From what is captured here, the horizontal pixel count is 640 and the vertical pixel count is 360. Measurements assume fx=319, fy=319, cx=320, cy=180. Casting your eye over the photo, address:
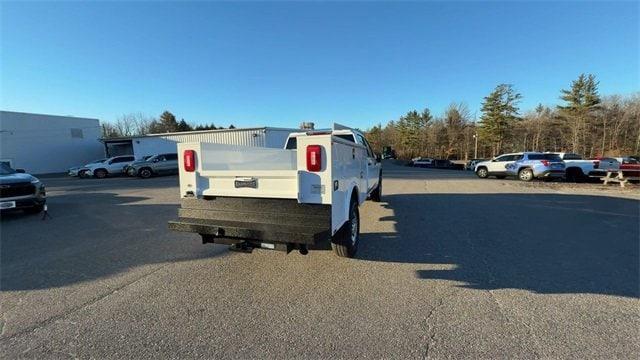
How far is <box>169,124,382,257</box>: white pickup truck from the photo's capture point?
380 centimetres

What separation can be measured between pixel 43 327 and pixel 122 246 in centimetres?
287

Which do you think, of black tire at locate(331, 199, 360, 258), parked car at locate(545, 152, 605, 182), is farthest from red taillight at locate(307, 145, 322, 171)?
parked car at locate(545, 152, 605, 182)

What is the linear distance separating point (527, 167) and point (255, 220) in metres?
19.2

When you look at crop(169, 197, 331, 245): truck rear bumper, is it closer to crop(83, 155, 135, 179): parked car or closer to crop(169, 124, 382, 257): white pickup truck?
crop(169, 124, 382, 257): white pickup truck

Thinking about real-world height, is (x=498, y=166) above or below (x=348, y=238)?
above

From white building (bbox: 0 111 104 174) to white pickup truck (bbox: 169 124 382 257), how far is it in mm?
39011

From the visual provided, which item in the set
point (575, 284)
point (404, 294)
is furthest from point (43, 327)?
point (575, 284)

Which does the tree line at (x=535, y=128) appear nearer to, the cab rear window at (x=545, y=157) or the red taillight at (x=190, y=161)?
the cab rear window at (x=545, y=157)

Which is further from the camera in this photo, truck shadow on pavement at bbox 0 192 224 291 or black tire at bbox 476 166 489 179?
black tire at bbox 476 166 489 179

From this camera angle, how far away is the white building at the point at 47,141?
32.4 metres

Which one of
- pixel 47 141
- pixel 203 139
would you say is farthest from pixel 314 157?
pixel 47 141

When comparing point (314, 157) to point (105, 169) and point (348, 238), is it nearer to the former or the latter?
point (348, 238)

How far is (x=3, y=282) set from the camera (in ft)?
14.1

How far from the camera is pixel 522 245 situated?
555 centimetres
